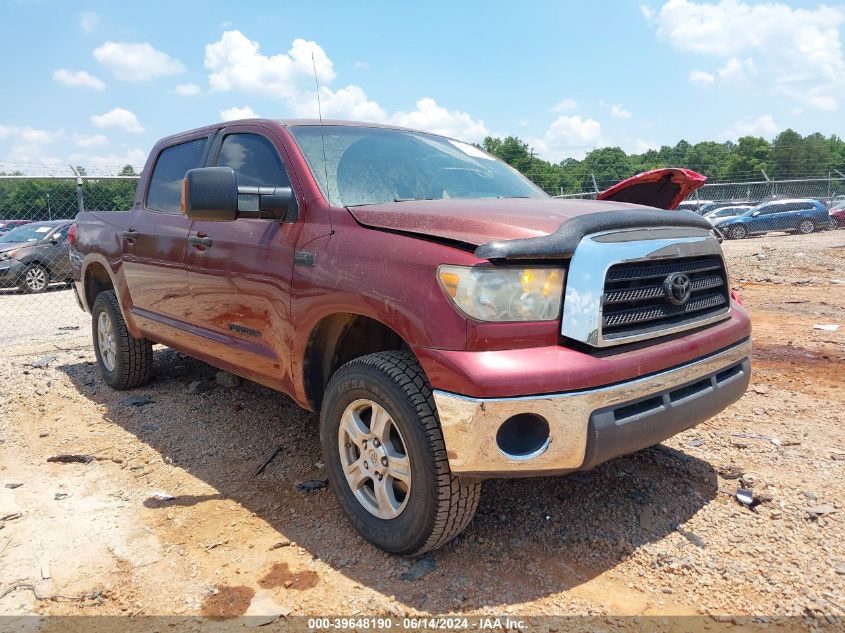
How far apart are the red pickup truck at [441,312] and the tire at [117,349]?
1.48 metres

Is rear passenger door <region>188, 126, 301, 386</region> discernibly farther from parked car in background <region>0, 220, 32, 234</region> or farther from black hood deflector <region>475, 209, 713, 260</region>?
parked car in background <region>0, 220, 32, 234</region>

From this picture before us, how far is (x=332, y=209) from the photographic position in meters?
2.93

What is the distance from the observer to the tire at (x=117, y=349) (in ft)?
16.3

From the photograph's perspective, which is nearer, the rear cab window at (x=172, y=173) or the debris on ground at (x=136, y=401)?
the rear cab window at (x=172, y=173)

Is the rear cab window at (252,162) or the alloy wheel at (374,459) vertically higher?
the rear cab window at (252,162)

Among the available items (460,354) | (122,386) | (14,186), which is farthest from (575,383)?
(14,186)

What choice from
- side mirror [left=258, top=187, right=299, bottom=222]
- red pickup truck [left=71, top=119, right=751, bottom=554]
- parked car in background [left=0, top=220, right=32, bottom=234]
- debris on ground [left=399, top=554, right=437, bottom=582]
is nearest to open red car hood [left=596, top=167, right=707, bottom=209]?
red pickup truck [left=71, top=119, right=751, bottom=554]

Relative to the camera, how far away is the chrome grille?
7.77 ft

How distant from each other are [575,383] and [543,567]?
87 cm

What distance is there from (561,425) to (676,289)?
81cm

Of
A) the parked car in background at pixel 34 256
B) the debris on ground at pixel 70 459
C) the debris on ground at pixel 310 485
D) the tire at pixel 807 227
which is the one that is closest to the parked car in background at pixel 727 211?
the tire at pixel 807 227

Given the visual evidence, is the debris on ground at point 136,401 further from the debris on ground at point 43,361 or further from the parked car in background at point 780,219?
the parked car in background at point 780,219

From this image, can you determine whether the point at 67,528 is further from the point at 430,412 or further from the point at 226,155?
the point at 226,155

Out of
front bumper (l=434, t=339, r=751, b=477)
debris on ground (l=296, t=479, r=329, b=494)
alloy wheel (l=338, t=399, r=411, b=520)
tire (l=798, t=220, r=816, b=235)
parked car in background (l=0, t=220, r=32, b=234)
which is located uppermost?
parked car in background (l=0, t=220, r=32, b=234)
